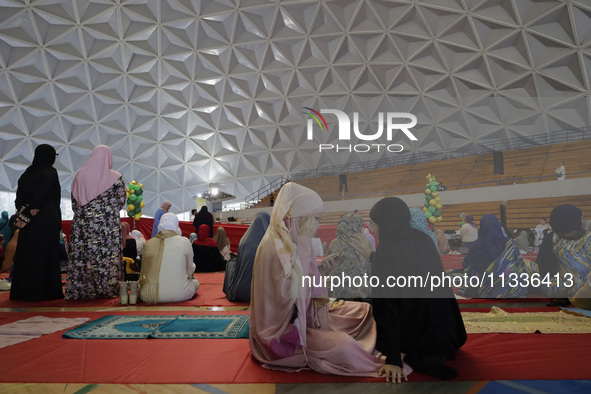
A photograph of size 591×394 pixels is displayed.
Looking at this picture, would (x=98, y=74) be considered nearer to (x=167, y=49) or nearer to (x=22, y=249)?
(x=167, y=49)

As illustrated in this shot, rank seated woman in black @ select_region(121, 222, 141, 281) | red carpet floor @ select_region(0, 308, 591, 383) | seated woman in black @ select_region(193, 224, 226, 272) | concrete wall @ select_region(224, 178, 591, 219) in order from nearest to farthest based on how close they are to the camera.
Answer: red carpet floor @ select_region(0, 308, 591, 383) → seated woman in black @ select_region(121, 222, 141, 281) → seated woman in black @ select_region(193, 224, 226, 272) → concrete wall @ select_region(224, 178, 591, 219)

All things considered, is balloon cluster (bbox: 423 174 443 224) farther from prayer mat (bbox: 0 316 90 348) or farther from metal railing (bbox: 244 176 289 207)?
metal railing (bbox: 244 176 289 207)

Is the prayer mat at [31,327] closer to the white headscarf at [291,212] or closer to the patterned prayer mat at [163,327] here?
the patterned prayer mat at [163,327]

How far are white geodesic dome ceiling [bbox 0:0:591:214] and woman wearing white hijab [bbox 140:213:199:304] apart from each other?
15591mm

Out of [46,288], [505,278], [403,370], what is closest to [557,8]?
[505,278]

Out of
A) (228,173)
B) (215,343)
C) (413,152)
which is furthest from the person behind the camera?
(228,173)

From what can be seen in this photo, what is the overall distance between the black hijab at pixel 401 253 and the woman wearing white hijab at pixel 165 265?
138 inches

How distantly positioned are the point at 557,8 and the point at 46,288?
63.5 ft

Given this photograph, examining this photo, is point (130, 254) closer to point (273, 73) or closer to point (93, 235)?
point (93, 235)

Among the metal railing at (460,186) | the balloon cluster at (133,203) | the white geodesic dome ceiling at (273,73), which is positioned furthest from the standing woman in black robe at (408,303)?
the white geodesic dome ceiling at (273,73)

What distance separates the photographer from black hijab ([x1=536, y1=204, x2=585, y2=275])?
4762 mm

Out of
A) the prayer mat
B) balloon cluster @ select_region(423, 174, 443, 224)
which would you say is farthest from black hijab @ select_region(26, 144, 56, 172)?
balloon cluster @ select_region(423, 174, 443, 224)

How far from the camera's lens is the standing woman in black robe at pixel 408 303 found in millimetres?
2463

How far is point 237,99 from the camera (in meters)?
21.6
